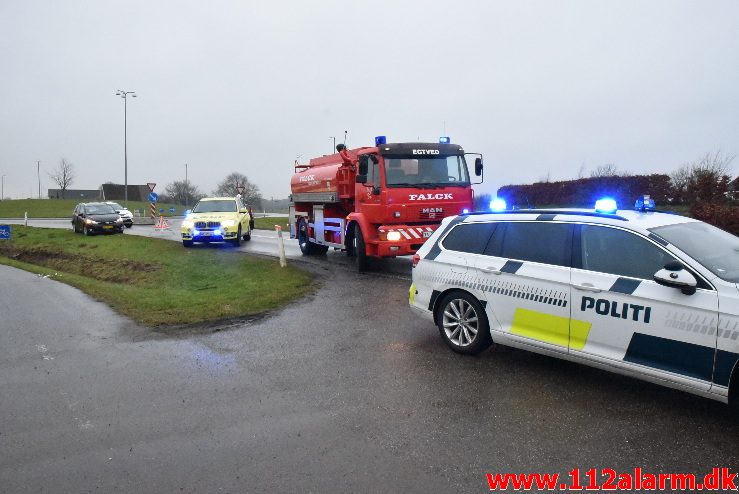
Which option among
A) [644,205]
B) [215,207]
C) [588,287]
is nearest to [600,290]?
[588,287]

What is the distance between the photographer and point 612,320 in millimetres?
4676

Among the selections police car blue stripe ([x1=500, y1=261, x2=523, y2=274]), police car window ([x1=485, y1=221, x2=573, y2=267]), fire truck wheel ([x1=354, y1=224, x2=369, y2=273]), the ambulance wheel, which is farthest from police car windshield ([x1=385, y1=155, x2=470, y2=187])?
police car blue stripe ([x1=500, y1=261, x2=523, y2=274])

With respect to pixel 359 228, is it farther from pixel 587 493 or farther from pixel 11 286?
pixel 587 493

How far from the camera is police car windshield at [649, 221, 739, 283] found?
14.2ft

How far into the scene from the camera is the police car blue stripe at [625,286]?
15.0 ft

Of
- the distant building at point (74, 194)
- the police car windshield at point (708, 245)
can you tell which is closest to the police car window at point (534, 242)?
the police car windshield at point (708, 245)

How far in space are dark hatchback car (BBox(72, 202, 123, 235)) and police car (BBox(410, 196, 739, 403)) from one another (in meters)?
22.9

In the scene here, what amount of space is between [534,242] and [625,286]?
1.11 metres

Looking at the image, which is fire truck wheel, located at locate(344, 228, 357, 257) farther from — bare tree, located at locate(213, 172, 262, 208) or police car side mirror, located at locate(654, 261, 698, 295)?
bare tree, located at locate(213, 172, 262, 208)

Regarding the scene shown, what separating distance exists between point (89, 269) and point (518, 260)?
16293 mm

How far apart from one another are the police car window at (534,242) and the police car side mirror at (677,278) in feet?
3.08

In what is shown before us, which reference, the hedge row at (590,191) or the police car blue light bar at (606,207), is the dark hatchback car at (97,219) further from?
the police car blue light bar at (606,207)

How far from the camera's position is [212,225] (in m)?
19.4

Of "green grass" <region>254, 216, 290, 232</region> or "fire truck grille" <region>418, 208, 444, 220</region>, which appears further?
"green grass" <region>254, 216, 290, 232</region>
